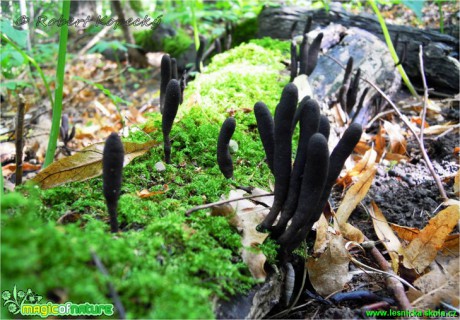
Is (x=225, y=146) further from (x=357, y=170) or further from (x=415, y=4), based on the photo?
(x=415, y=4)

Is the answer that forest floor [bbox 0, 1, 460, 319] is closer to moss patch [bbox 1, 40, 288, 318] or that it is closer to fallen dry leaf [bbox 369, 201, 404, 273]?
fallen dry leaf [bbox 369, 201, 404, 273]

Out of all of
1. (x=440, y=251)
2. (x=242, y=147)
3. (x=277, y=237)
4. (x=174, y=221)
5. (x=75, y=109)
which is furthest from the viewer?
(x=75, y=109)

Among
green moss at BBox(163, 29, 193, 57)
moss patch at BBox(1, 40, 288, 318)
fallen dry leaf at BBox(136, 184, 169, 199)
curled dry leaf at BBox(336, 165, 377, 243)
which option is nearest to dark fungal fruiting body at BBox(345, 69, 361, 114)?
moss patch at BBox(1, 40, 288, 318)

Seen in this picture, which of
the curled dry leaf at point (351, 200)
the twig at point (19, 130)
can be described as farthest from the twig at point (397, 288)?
the twig at point (19, 130)

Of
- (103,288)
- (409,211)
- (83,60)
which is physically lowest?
(83,60)

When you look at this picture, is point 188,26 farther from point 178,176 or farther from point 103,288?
point 103,288

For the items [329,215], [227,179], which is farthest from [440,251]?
[227,179]

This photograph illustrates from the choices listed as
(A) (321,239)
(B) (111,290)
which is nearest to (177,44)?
(A) (321,239)
